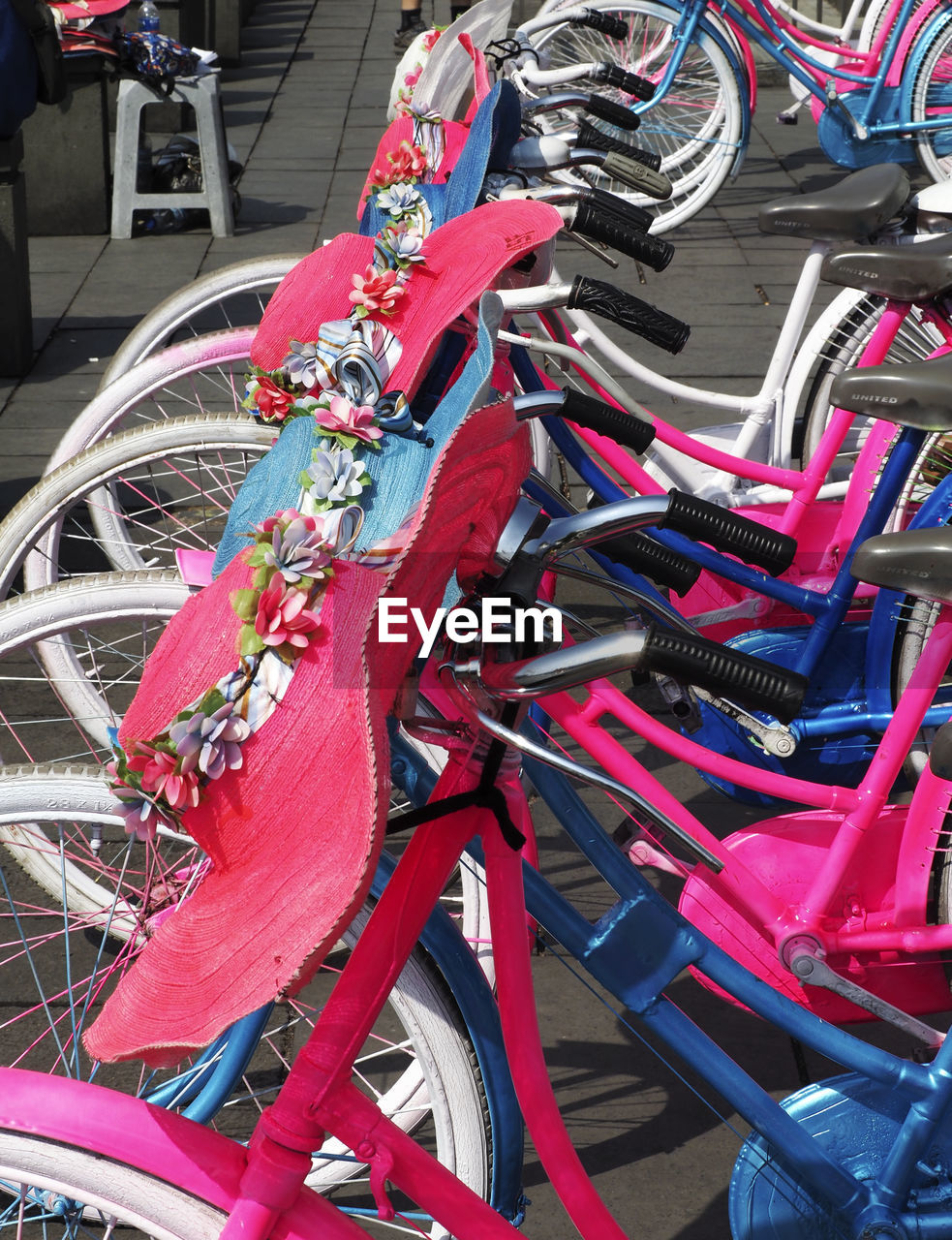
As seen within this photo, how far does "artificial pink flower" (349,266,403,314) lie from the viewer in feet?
5.18

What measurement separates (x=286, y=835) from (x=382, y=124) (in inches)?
318

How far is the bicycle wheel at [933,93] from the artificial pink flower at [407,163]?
189 inches

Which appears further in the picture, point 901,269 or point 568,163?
point 901,269

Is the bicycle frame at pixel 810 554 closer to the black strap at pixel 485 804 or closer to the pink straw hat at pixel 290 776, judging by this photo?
the black strap at pixel 485 804

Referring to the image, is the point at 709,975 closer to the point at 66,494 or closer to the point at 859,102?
the point at 66,494

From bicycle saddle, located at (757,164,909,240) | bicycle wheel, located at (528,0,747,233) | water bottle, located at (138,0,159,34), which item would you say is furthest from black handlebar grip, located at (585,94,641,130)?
water bottle, located at (138,0,159,34)

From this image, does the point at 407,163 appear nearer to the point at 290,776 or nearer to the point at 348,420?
the point at 348,420

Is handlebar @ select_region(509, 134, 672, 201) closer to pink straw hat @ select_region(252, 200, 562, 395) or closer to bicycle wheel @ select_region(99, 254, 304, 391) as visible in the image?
pink straw hat @ select_region(252, 200, 562, 395)

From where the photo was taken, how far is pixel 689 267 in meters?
6.01

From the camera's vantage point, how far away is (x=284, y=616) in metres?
0.96

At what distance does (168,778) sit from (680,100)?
642 centimetres

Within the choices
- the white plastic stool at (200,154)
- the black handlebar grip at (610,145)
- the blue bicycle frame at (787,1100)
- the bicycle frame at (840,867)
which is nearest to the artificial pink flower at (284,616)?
the blue bicycle frame at (787,1100)

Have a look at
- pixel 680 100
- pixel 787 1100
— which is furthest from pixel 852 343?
pixel 680 100

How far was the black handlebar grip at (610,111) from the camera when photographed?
8.09 feet
